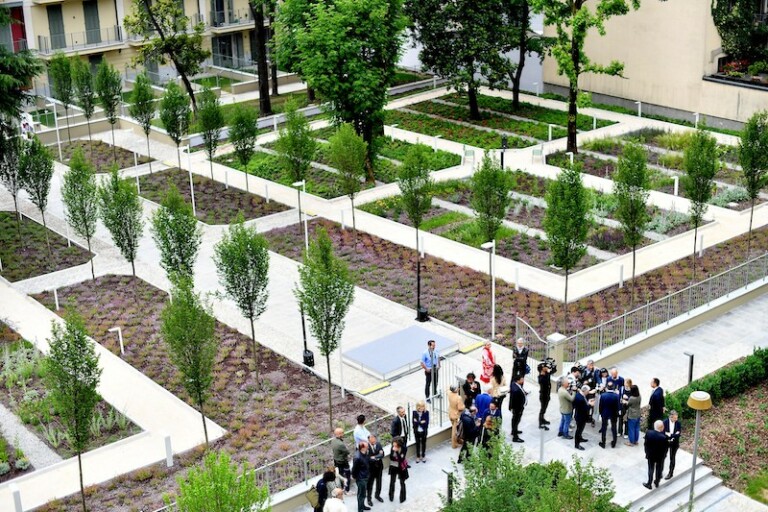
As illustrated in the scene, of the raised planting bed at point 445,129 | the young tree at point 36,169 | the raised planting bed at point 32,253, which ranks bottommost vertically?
the raised planting bed at point 32,253

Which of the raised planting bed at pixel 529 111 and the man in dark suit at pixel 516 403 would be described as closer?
the man in dark suit at pixel 516 403

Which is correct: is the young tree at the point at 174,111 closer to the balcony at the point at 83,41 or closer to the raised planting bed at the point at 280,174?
the raised planting bed at the point at 280,174

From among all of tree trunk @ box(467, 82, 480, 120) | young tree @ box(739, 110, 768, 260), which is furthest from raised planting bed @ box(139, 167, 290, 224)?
young tree @ box(739, 110, 768, 260)

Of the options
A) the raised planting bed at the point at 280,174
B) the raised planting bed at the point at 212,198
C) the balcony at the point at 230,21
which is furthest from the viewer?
the balcony at the point at 230,21

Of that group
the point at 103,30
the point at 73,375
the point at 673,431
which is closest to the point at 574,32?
the point at 673,431

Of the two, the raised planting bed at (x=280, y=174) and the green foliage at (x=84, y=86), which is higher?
the green foliage at (x=84, y=86)

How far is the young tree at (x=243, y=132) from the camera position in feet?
124

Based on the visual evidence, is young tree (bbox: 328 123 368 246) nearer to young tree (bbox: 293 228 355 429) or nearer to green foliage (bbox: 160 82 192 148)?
green foliage (bbox: 160 82 192 148)

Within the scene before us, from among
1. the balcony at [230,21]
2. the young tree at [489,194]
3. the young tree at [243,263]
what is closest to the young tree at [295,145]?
the young tree at [489,194]

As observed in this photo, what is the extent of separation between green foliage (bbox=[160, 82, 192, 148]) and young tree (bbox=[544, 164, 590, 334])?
59.4 ft

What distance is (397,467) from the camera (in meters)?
20.5

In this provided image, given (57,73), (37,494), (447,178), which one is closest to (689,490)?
(37,494)

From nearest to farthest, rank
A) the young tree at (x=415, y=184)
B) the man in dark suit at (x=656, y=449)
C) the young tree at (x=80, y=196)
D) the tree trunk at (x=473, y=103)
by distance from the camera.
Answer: the man in dark suit at (x=656, y=449), the young tree at (x=415, y=184), the young tree at (x=80, y=196), the tree trunk at (x=473, y=103)

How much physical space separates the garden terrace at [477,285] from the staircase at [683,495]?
7134mm
